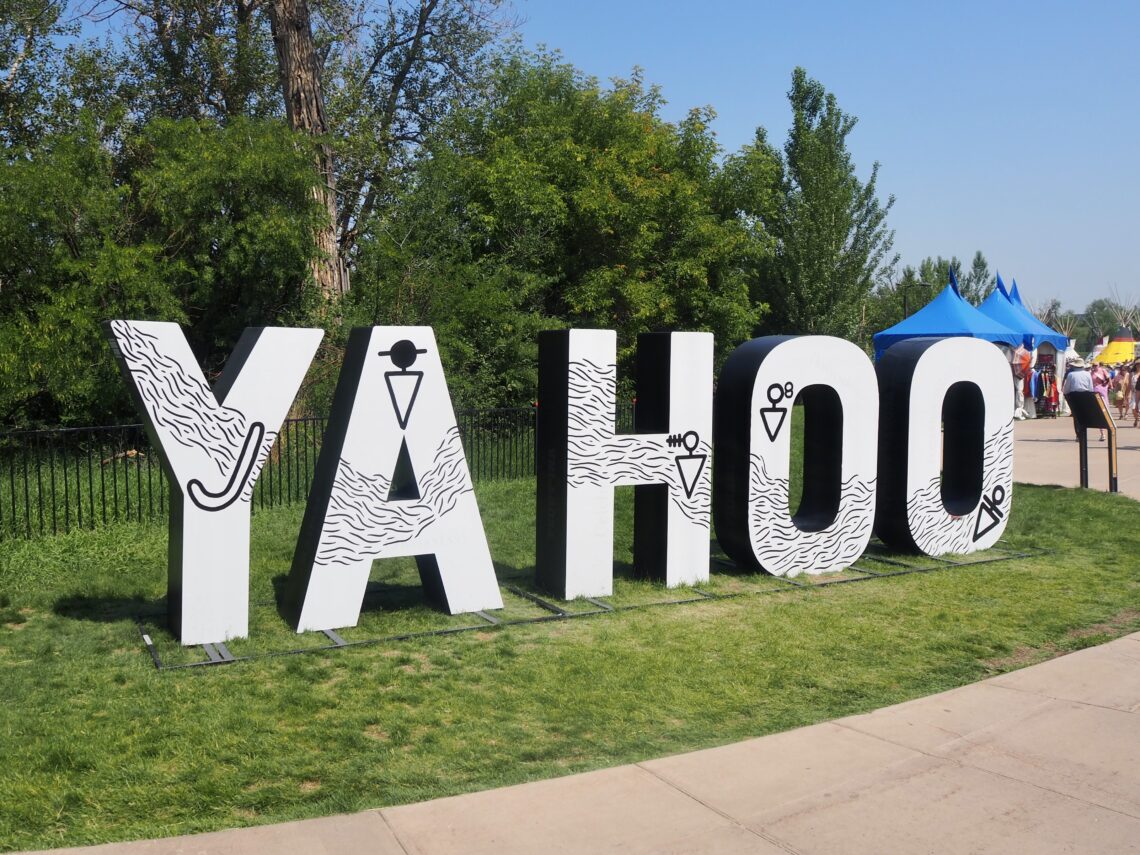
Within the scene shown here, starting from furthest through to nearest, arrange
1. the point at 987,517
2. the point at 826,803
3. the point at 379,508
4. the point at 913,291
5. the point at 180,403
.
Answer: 1. the point at 913,291
2. the point at 987,517
3. the point at 379,508
4. the point at 180,403
5. the point at 826,803

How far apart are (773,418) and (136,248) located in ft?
34.1

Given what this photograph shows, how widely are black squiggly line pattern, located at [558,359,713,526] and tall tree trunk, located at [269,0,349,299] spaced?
33.2ft

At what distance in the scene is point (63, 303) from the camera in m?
14.1

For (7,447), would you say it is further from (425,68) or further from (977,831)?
(425,68)

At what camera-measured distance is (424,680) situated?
6434 millimetres

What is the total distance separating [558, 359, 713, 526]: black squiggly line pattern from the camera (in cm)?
841

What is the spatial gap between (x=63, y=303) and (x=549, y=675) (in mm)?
10764

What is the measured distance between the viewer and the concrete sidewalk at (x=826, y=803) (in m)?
4.23

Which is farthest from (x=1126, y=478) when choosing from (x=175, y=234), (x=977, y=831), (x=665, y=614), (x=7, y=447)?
(x=7, y=447)

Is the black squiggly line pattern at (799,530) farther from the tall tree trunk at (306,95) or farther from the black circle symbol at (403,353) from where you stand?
the tall tree trunk at (306,95)

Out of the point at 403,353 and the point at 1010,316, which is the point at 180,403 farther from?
the point at 1010,316

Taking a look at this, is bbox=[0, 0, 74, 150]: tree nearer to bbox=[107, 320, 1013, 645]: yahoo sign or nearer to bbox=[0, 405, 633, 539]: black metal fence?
bbox=[0, 405, 633, 539]: black metal fence

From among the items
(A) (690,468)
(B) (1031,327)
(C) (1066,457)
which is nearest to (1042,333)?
(B) (1031,327)

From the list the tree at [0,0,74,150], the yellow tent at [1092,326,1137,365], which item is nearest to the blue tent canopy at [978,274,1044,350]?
the yellow tent at [1092,326,1137,365]
